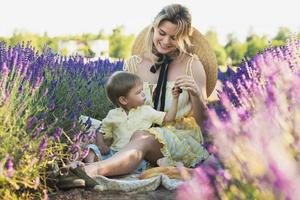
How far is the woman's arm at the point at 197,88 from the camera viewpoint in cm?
411

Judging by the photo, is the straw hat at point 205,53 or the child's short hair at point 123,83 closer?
the child's short hair at point 123,83

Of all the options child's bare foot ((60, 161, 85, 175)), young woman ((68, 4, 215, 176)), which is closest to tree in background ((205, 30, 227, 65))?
young woman ((68, 4, 215, 176))

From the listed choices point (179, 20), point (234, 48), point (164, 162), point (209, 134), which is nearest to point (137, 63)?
point (179, 20)

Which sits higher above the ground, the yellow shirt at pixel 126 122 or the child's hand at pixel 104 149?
the yellow shirt at pixel 126 122

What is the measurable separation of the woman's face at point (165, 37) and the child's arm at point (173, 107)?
1.49ft

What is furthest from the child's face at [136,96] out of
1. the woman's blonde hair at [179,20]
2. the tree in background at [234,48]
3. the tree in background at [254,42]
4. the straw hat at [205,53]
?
the tree in background at [234,48]

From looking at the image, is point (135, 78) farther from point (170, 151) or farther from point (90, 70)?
point (90, 70)

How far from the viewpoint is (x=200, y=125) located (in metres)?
4.41

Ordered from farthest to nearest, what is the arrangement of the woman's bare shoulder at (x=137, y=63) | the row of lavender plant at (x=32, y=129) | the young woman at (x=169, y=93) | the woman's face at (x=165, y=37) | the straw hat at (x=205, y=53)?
1. the straw hat at (x=205, y=53)
2. the woman's bare shoulder at (x=137, y=63)
3. the woman's face at (x=165, y=37)
4. the young woman at (x=169, y=93)
5. the row of lavender plant at (x=32, y=129)

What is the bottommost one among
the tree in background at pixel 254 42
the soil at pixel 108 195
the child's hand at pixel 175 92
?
the soil at pixel 108 195

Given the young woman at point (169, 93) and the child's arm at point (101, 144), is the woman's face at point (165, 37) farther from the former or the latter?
the child's arm at point (101, 144)

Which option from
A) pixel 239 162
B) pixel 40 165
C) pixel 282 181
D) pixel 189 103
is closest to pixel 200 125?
pixel 189 103

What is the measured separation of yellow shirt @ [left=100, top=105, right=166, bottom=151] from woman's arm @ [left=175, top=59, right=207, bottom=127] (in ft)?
0.80

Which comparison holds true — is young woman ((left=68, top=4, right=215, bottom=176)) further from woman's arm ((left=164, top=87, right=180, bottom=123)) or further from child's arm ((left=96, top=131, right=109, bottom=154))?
child's arm ((left=96, top=131, right=109, bottom=154))
